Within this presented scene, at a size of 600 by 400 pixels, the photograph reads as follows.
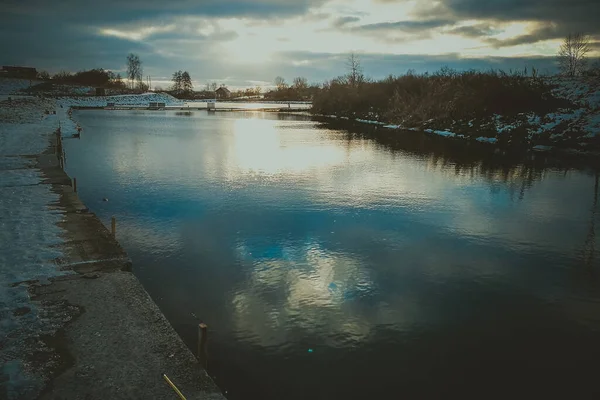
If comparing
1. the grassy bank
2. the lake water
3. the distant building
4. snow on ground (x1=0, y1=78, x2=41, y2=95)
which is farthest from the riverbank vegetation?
the distant building

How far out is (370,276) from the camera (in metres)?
11.8

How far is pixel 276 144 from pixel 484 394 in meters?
35.2

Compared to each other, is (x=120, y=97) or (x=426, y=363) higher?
(x=120, y=97)

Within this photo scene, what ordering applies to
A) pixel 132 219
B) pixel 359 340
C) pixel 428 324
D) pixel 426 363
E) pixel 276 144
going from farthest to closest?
pixel 276 144
pixel 132 219
pixel 428 324
pixel 359 340
pixel 426 363

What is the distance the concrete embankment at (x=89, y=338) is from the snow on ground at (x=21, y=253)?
24mm

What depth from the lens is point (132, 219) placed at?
1614 centimetres

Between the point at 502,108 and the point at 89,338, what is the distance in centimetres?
5397

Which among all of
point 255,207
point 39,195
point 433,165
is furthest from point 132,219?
point 433,165

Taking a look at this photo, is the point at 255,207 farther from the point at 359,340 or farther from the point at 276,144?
the point at 276,144

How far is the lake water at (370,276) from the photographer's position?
802 cm

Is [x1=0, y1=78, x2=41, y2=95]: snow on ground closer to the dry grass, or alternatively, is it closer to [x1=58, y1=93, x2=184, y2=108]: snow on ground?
[x1=58, y1=93, x2=184, y2=108]: snow on ground

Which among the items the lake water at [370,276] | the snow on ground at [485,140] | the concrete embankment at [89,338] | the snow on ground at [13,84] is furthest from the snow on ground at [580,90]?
the snow on ground at [13,84]

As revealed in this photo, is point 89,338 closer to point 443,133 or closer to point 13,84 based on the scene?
point 443,133

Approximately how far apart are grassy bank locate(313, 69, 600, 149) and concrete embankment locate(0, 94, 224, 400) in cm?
4024
